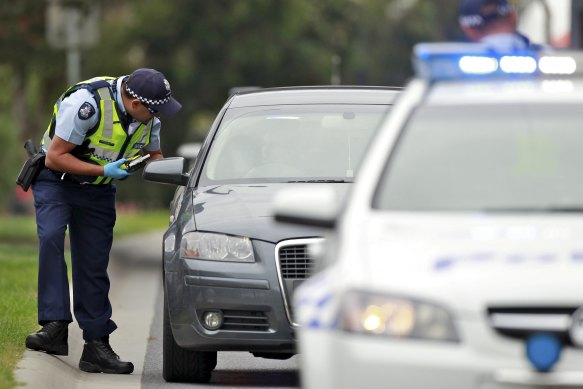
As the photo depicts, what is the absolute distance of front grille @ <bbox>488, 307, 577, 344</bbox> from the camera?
5355 millimetres

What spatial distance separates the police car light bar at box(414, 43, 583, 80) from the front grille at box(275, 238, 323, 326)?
7.17ft

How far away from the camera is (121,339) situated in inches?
470

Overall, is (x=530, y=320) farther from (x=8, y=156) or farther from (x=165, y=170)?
(x=8, y=156)

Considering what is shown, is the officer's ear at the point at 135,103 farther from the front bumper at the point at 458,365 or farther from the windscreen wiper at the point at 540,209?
the front bumper at the point at 458,365

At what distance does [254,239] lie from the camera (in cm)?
889

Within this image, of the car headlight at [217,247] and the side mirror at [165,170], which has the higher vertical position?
the side mirror at [165,170]

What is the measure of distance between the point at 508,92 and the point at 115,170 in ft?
11.7

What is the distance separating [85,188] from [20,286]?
4742 millimetres

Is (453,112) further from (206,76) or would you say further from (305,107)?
(206,76)

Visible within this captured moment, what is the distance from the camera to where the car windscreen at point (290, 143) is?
9.98 m

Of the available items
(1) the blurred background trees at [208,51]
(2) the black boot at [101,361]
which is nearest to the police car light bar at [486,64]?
(2) the black boot at [101,361]

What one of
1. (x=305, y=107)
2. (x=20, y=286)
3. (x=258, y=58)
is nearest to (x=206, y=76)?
(x=258, y=58)

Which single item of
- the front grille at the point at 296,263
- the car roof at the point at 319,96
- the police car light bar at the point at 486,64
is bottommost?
the front grille at the point at 296,263

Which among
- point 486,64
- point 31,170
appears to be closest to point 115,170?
point 31,170
